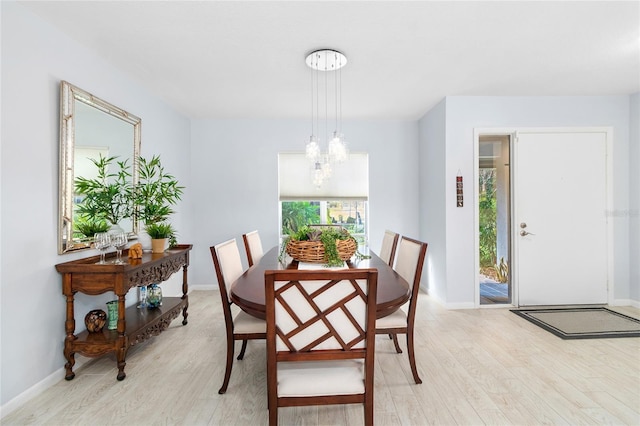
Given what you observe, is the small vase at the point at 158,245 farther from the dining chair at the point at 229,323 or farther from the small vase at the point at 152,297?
the dining chair at the point at 229,323

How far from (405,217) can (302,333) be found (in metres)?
3.59

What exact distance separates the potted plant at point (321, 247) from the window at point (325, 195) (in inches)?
92.4

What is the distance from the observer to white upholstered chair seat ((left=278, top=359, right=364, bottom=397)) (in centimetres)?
142

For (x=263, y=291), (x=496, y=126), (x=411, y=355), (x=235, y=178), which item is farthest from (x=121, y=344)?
(x=496, y=126)

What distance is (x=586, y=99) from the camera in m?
3.77

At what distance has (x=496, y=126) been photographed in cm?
376

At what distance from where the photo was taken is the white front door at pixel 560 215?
147 inches

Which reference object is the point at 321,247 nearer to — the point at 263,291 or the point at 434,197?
the point at 263,291

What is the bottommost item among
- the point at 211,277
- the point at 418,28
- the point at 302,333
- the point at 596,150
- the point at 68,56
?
the point at 211,277

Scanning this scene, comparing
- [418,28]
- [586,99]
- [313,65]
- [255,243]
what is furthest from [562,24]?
[255,243]

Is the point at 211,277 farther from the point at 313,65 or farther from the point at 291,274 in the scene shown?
the point at 291,274

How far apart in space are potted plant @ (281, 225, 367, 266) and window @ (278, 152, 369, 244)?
235cm

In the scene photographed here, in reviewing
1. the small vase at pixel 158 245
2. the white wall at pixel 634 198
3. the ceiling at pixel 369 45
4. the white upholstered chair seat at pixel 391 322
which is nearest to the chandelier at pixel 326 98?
the ceiling at pixel 369 45

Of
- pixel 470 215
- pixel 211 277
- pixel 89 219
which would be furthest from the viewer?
pixel 211 277
